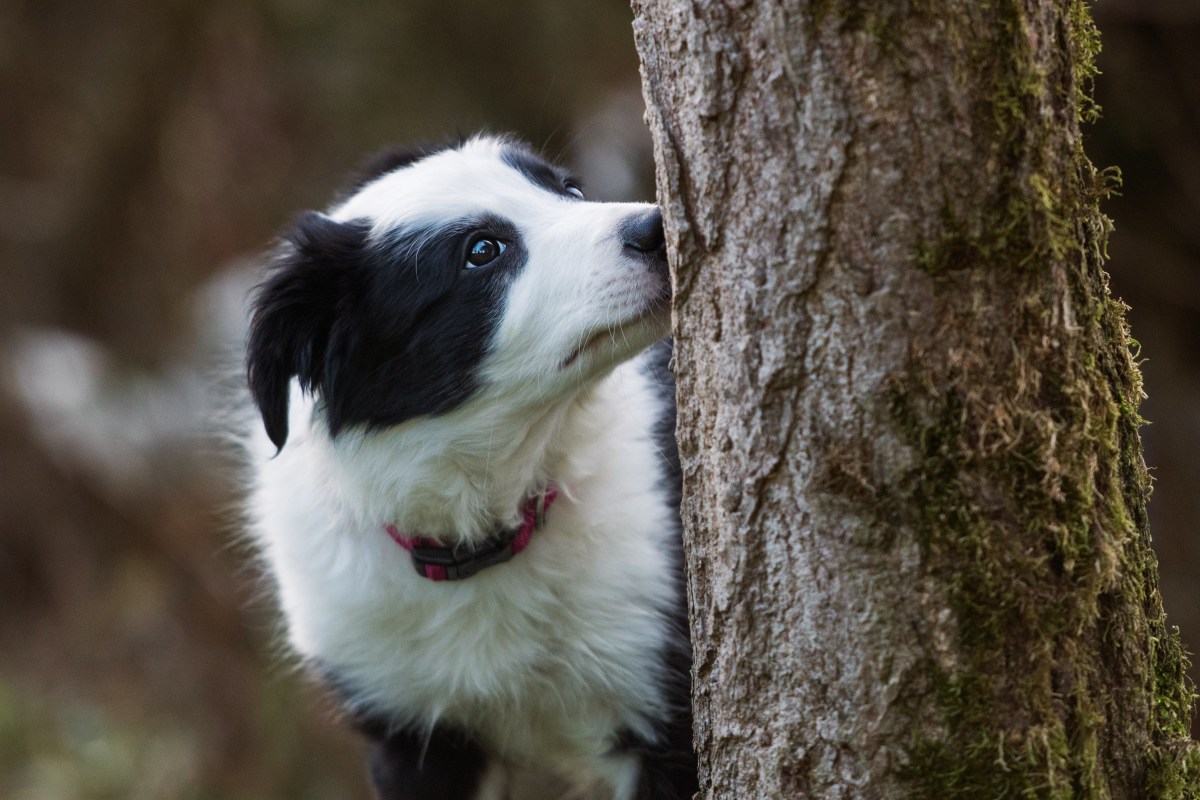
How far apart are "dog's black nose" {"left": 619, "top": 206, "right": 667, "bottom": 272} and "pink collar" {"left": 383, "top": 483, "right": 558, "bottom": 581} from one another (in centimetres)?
79

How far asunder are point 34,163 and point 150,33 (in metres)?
1.77

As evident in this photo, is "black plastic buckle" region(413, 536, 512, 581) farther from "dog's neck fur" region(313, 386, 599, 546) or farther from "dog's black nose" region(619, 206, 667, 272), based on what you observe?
"dog's black nose" region(619, 206, 667, 272)

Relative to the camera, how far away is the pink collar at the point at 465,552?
2.87m

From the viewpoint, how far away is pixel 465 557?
9.43 ft

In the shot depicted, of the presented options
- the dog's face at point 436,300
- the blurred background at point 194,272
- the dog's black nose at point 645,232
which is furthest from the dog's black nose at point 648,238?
the blurred background at point 194,272

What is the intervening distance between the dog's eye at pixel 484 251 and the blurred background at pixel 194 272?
298cm

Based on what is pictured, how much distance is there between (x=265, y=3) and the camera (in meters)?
6.66

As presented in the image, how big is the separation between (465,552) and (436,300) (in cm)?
61

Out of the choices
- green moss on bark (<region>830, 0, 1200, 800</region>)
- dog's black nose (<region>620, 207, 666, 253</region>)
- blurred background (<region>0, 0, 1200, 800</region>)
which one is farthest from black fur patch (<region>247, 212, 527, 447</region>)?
blurred background (<region>0, 0, 1200, 800</region>)

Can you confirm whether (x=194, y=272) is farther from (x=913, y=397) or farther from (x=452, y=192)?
(x=913, y=397)

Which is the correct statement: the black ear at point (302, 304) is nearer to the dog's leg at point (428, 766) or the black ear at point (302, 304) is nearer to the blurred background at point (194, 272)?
the dog's leg at point (428, 766)

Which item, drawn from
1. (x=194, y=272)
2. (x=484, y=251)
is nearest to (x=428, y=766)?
(x=484, y=251)

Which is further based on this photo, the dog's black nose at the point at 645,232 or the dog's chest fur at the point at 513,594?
the dog's chest fur at the point at 513,594

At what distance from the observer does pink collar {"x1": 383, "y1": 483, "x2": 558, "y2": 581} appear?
Answer: 9.42 feet
